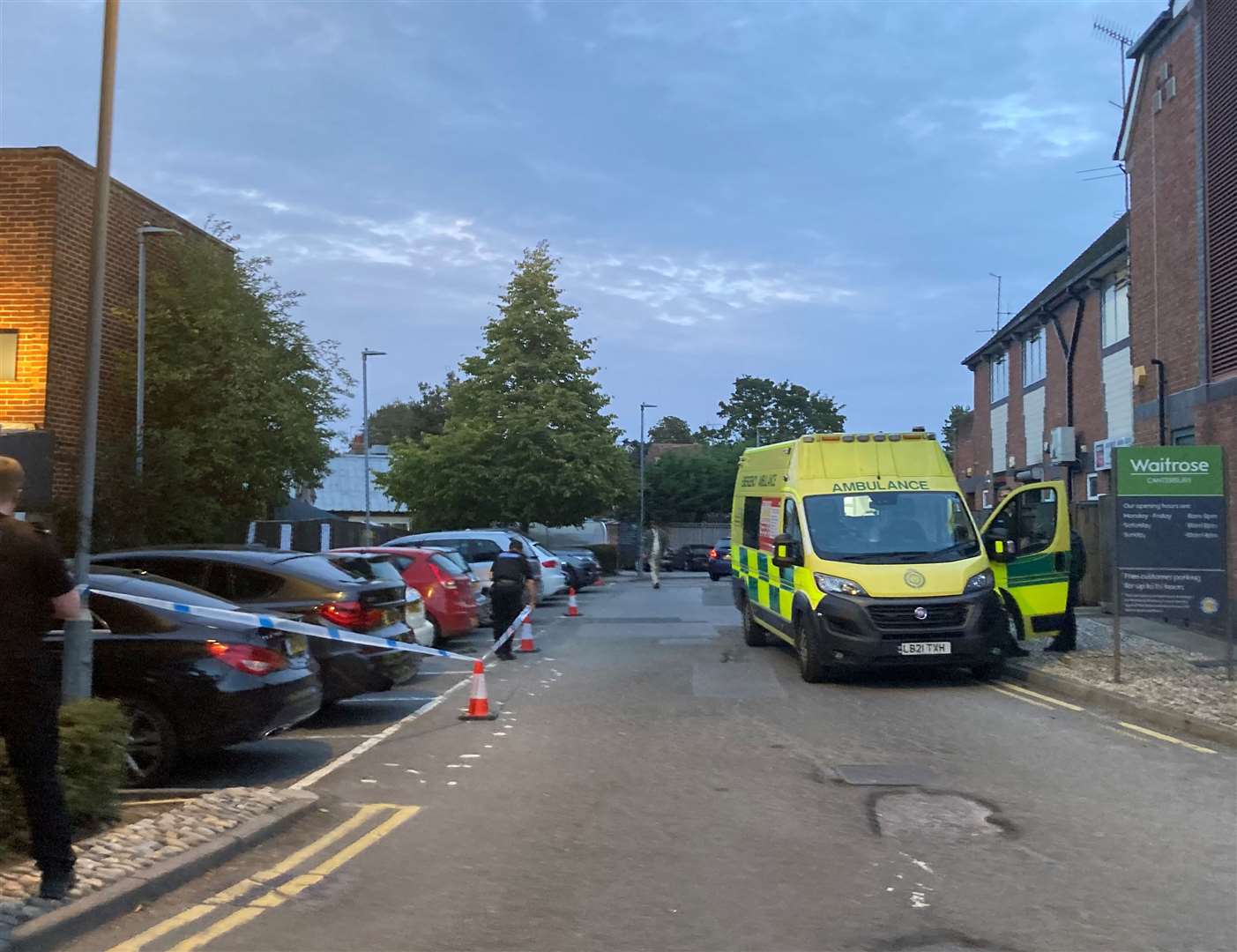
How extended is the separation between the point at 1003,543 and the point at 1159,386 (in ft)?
25.4

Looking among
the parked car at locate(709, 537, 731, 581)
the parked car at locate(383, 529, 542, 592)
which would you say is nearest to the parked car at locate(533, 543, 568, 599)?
the parked car at locate(383, 529, 542, 592)

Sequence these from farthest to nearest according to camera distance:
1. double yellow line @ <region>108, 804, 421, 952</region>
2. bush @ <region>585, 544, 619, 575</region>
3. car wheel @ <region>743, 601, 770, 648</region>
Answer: bush @ <region>585, 544, 619, 575</region> < car wheel @ <region>743, 601, 770, 648</region> < double yellow line @ <region>108, 804, 421, 952</region>

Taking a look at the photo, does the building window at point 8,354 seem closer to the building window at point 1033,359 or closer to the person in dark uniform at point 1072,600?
the person in dark uniform at point 1072,600

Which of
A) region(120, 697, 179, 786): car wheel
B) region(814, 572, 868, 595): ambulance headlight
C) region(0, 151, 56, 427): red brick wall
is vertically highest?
region(0, 151, 56, 427): red brick wall

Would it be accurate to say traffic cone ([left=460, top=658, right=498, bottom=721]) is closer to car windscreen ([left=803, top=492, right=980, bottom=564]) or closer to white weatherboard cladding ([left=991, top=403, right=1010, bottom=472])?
car windscreen ([left=803, top=492, right=980, bottom=564])

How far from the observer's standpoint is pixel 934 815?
7.07 meters

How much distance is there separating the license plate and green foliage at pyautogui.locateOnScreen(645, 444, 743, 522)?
50.5 metres

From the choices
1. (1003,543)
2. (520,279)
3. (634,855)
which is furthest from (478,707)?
(520,279)

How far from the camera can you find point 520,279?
4459 cm

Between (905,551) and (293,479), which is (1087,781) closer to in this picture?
(905,551)

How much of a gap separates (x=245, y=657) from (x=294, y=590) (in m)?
2.74

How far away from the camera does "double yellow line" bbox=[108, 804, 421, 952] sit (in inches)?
192

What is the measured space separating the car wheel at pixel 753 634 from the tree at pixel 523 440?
81.3 ft

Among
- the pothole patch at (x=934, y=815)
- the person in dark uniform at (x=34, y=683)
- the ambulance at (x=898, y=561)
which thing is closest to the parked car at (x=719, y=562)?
the ambulance at (x=898, y=561)
